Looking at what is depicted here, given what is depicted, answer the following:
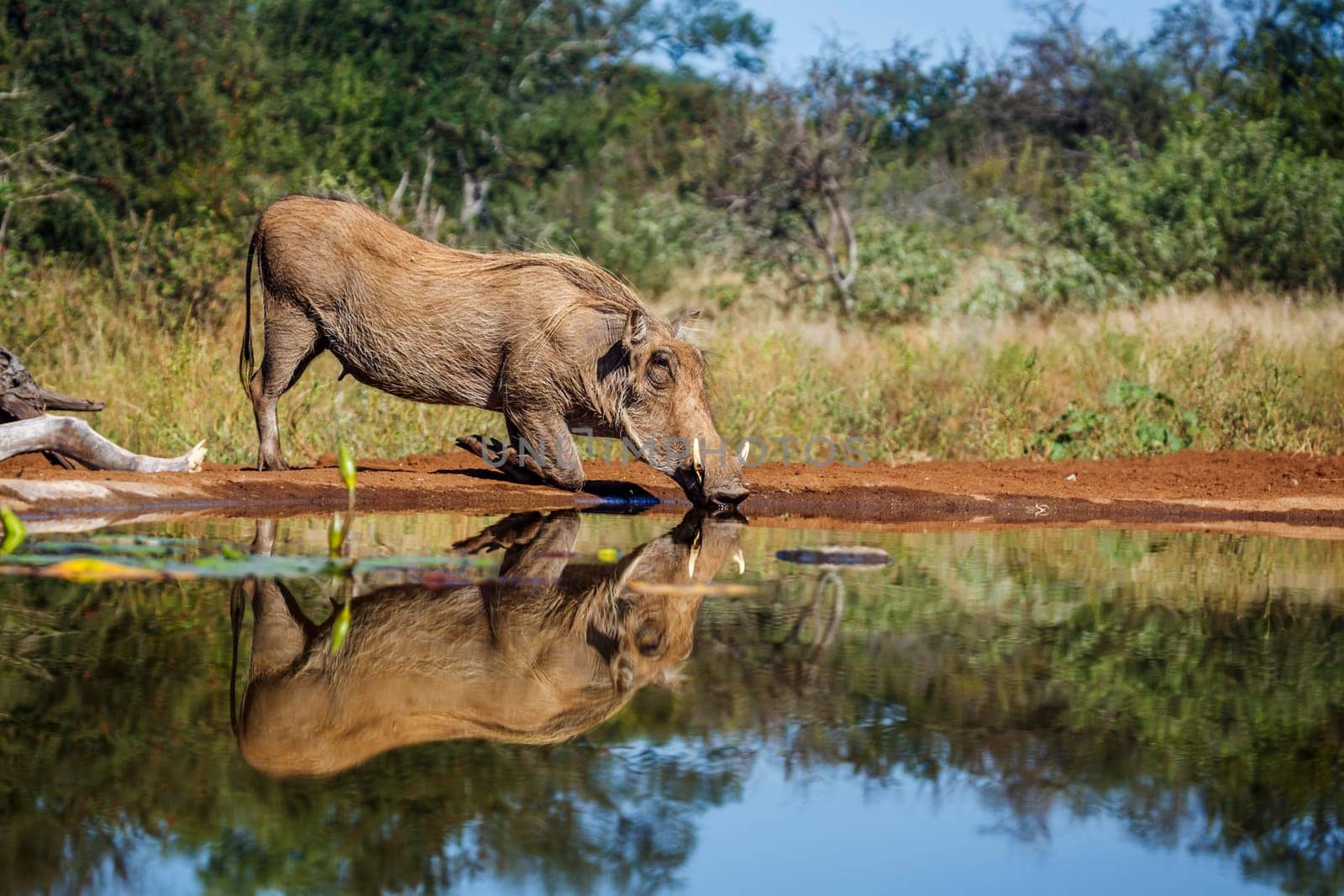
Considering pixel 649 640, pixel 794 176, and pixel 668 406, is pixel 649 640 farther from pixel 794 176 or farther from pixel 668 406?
pixel 794 176

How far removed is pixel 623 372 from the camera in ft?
23.0

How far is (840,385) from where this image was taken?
1002cm

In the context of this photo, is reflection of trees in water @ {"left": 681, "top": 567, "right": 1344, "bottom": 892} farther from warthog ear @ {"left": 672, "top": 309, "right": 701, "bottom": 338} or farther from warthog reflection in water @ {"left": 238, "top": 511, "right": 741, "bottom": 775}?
warthog ear @ {"left": 672, "top": 309, "right": 701, "bottom": 338}

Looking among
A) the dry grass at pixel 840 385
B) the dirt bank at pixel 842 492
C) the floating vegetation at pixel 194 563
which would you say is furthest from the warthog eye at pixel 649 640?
the dry grass at pixel 840 385

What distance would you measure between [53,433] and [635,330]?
2.54 m

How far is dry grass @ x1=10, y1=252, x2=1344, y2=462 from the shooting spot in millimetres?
8477

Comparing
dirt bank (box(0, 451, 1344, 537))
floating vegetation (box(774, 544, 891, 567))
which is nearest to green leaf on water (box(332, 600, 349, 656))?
floating vegetation (box(774, 544, 891, 567))

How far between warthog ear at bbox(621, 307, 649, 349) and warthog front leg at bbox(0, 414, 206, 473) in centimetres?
196

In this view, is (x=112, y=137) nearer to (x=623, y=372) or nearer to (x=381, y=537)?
(x=623, y=372)

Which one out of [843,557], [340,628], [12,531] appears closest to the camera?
[340,628]

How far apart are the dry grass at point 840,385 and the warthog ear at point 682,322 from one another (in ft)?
4.51

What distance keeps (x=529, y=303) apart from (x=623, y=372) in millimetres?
542

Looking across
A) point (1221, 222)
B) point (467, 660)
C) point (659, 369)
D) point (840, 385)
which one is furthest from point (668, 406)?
point (1221, 222)

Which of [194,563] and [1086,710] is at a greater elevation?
[194,563]
